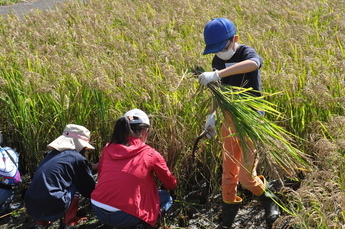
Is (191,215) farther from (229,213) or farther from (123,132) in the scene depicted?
(123,132)

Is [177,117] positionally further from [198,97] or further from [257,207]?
[257,207]

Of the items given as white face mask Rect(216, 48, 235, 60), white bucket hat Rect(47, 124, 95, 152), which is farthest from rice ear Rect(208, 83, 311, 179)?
white bucket hat Rect(47, 124, 95, 152)

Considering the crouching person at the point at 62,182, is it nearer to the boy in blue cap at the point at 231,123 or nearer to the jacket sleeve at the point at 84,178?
the jacket sleeve at the point at 84,178

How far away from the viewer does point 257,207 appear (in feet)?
11.5

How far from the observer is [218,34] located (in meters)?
3.08

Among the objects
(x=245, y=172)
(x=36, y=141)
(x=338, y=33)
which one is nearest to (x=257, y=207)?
(x=245, y=172)

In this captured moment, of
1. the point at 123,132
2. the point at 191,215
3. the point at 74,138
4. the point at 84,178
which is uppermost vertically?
the point at 123,132

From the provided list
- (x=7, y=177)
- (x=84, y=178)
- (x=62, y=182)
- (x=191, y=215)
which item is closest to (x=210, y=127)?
(x=191, y=215)

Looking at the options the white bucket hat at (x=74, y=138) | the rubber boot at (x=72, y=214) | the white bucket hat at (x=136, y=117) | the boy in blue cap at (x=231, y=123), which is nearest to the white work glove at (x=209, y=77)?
the boy in blue cap at (x=231, y=123)

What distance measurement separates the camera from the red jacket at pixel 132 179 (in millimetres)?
3139

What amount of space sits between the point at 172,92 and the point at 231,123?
0.67 meters

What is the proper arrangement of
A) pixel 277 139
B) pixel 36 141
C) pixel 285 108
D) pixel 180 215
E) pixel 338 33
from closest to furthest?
pixel 277 139, pixel 180 215, pixel 285 108, pixel 36 141, pixel 338 33

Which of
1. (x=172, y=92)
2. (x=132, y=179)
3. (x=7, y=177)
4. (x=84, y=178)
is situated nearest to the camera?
(x=132, y=179)

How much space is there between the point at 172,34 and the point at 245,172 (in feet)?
8.27
